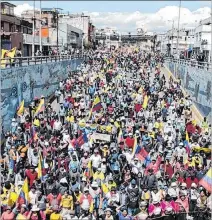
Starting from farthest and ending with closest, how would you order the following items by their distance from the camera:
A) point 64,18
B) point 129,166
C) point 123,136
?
point 64,18 → point 123,136 → point 129,166

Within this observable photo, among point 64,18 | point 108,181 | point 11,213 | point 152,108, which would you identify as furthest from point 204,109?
point 64,18

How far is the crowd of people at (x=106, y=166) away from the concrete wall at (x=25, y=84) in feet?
6.33

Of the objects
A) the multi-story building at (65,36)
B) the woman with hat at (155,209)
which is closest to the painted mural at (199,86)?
the woman with hat at (155,209)

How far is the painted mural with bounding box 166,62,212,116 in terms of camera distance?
2508 centimetres

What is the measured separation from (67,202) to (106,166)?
3.14 m

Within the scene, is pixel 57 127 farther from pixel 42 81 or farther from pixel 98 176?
pixel 42 81

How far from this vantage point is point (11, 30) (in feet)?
160

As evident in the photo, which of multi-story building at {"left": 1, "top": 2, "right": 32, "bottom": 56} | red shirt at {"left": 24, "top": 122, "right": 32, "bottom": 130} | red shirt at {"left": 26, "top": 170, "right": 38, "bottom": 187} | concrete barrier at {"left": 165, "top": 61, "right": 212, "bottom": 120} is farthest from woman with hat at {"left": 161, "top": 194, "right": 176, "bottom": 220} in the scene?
multi-story building at {"left": 1, "top": 2, "right": 32, "bottom": 56}

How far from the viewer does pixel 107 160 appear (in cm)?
1402

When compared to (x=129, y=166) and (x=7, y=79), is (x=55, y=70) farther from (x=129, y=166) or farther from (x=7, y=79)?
(x=129, y=166)

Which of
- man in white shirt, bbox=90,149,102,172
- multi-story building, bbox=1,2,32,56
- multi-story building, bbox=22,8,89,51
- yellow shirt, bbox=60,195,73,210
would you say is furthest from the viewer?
multi-story building, bbox=22,8,89,51

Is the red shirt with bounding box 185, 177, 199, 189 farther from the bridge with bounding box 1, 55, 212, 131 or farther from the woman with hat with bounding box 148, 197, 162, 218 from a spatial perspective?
the bridge with bounding box 1, 55, 212, 131

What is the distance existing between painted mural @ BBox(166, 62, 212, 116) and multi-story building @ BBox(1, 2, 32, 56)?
16.2 m

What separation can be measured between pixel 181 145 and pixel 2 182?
5.67 m
